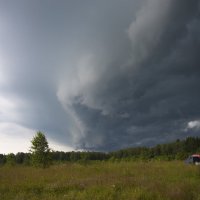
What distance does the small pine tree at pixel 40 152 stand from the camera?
135ft

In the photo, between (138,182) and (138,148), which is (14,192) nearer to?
(138,182)

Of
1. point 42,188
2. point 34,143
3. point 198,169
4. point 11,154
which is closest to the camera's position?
point 42,188

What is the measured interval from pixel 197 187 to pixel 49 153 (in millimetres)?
29404

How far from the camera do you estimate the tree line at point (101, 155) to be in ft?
139

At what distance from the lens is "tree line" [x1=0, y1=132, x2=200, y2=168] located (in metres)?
42.4

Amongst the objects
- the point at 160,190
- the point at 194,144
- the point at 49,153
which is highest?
the point at 194,144

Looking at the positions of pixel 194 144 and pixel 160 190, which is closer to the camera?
pixel 160 190

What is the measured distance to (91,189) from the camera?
1536 cm

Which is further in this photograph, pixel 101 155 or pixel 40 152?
pixel 101 155

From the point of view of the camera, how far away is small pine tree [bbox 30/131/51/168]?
135 feet

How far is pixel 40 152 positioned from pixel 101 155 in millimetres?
134784

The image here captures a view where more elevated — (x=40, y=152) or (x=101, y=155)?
(x=101, y=155)

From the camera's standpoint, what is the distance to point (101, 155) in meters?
175

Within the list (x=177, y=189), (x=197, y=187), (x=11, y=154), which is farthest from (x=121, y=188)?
(x=11, y=154)
